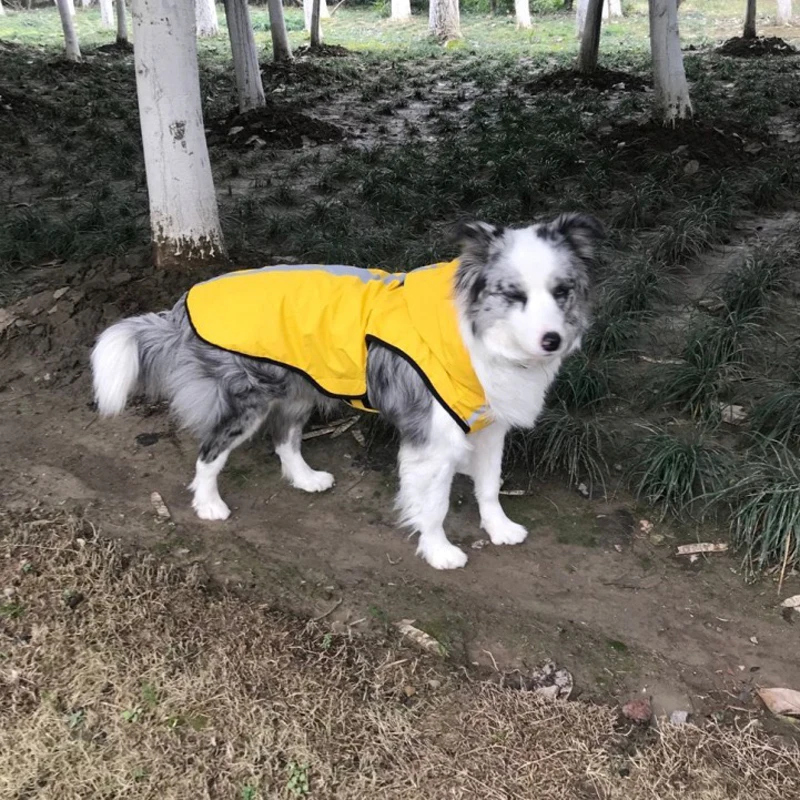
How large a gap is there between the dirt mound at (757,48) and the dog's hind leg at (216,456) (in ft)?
55.9

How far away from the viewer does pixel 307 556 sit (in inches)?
126

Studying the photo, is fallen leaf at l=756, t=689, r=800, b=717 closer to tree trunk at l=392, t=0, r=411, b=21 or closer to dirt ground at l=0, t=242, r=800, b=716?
dirt ground at l=0, t=242, r=800, b=716

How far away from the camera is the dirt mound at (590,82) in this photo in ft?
39.4

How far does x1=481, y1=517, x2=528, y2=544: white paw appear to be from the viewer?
332cm

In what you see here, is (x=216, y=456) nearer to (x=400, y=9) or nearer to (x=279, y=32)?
(x=279, y=32)

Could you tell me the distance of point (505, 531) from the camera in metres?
3.33

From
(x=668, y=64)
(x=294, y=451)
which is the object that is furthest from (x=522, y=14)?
(x=294, y=451)

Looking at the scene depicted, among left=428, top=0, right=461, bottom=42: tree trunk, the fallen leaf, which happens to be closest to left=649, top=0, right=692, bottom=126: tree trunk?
the fallen leaf

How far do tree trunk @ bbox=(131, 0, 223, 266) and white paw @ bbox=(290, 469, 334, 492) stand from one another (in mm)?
2263

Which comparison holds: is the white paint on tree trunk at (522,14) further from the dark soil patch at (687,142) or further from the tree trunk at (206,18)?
the dark soil patch at (687,142)

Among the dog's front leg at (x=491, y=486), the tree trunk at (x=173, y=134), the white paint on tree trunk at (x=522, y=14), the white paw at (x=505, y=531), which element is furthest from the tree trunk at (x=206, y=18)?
the white paw at (x=505, y=531)

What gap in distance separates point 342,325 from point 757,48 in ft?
57.1

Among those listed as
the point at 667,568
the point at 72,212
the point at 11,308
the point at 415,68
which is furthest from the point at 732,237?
the point at 415,68

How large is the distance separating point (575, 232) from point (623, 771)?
1.93 meters
